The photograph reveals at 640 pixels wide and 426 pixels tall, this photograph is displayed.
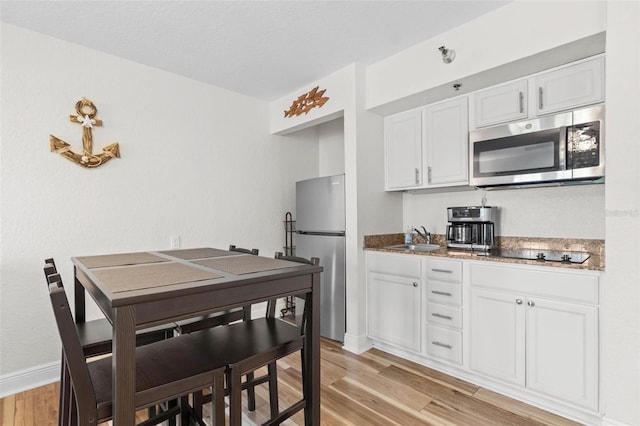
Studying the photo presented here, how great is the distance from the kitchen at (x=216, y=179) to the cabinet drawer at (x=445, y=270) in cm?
65

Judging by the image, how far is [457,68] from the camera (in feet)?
7.71

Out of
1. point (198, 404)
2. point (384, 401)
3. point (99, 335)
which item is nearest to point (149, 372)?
point (198, 404)

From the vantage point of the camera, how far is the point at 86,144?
2.58m

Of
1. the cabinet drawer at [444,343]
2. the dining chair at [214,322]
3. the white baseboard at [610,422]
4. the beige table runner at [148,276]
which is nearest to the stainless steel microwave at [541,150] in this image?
the cabinet drawer at [444,343]

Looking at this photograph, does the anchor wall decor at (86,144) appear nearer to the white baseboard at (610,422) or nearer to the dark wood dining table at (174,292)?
the dark wood dining table at (174,292)

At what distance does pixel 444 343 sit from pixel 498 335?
404mm

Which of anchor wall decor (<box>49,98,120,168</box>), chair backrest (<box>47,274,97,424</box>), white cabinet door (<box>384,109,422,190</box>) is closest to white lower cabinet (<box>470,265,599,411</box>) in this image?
white cabinet door (<box>384,109,422,190</box>)

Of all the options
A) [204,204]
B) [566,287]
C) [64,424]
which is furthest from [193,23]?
[566,287]

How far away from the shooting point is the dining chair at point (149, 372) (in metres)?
1.08

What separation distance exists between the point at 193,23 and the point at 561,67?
2.47m

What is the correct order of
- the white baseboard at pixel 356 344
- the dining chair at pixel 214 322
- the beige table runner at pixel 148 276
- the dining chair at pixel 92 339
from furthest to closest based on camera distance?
the white baseboard at pixel 356 344 → the dining chair at pixel 214 322 → the dining chair at pixel 92 339 → the beige table runner at pixel 148 276

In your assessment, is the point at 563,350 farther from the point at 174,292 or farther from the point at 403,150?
the point at 174,292

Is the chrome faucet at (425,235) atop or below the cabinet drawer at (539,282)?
atop

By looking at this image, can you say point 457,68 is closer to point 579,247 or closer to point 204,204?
point 579,247
